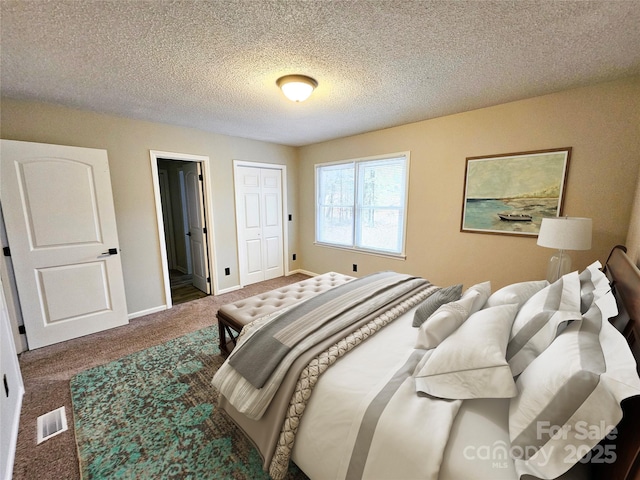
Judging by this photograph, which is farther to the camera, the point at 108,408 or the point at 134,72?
the point at 134,72

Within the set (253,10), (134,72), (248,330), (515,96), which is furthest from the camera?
(515,96)

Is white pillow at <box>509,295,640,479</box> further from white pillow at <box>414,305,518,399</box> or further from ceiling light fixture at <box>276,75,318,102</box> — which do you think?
ceiling light fixture at <box>276,75,318,102</box>

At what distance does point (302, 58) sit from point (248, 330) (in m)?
1.93

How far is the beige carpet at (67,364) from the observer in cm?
141

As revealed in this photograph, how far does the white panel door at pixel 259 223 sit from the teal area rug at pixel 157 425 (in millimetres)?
2149

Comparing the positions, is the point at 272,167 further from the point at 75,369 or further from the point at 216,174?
the point at 75,369

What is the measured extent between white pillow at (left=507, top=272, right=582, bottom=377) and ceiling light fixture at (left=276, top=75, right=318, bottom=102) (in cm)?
208

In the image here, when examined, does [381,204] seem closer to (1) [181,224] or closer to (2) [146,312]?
(2) [146,312]

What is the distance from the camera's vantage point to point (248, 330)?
173 cm

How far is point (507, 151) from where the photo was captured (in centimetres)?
261

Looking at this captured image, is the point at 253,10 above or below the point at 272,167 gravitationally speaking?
above

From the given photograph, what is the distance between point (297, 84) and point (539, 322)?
7.02 ft

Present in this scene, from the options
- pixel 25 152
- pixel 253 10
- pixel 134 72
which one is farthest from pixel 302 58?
pixel 25 152

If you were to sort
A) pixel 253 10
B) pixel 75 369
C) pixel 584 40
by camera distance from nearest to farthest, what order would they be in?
1. pixel 253 10
2. pixel 584 40
3. pixel 75 369
